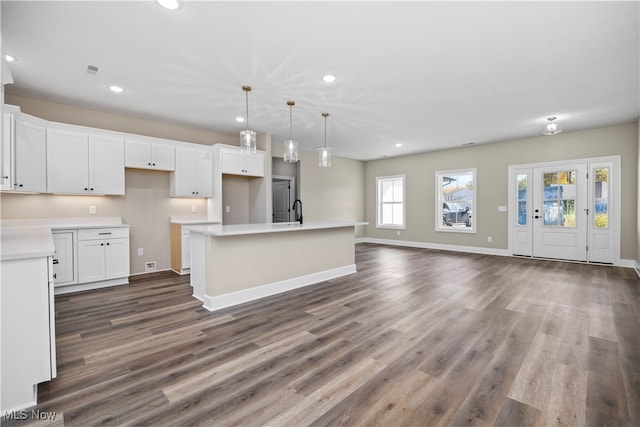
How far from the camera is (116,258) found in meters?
4.30

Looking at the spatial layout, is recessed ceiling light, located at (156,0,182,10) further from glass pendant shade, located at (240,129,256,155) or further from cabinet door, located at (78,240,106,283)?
cabinet door, located at (78,240,106,283)

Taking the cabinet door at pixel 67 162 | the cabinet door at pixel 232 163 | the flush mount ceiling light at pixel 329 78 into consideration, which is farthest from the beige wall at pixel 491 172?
the cabinet door at pixel 67 162

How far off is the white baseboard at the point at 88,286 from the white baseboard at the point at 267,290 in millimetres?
1838

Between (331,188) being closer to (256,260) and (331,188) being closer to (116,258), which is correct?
(256,260)

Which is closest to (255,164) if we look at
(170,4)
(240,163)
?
(240,163)

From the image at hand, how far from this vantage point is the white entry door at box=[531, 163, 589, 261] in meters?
5.80

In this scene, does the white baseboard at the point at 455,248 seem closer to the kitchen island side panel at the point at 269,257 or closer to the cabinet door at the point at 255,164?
the kitchen island side panel at the point at 269,257

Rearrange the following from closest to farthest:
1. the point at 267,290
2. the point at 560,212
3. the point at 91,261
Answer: the point at 267,290 < the point at 91,261 < the point at 560,212

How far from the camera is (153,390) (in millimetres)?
1876

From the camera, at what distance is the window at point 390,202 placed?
8727 millimetres

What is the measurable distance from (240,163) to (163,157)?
4.27 ft

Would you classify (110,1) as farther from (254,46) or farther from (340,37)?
(340,37)

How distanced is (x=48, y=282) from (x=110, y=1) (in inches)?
79.6

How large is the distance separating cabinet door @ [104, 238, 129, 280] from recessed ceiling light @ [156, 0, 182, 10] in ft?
11.1
